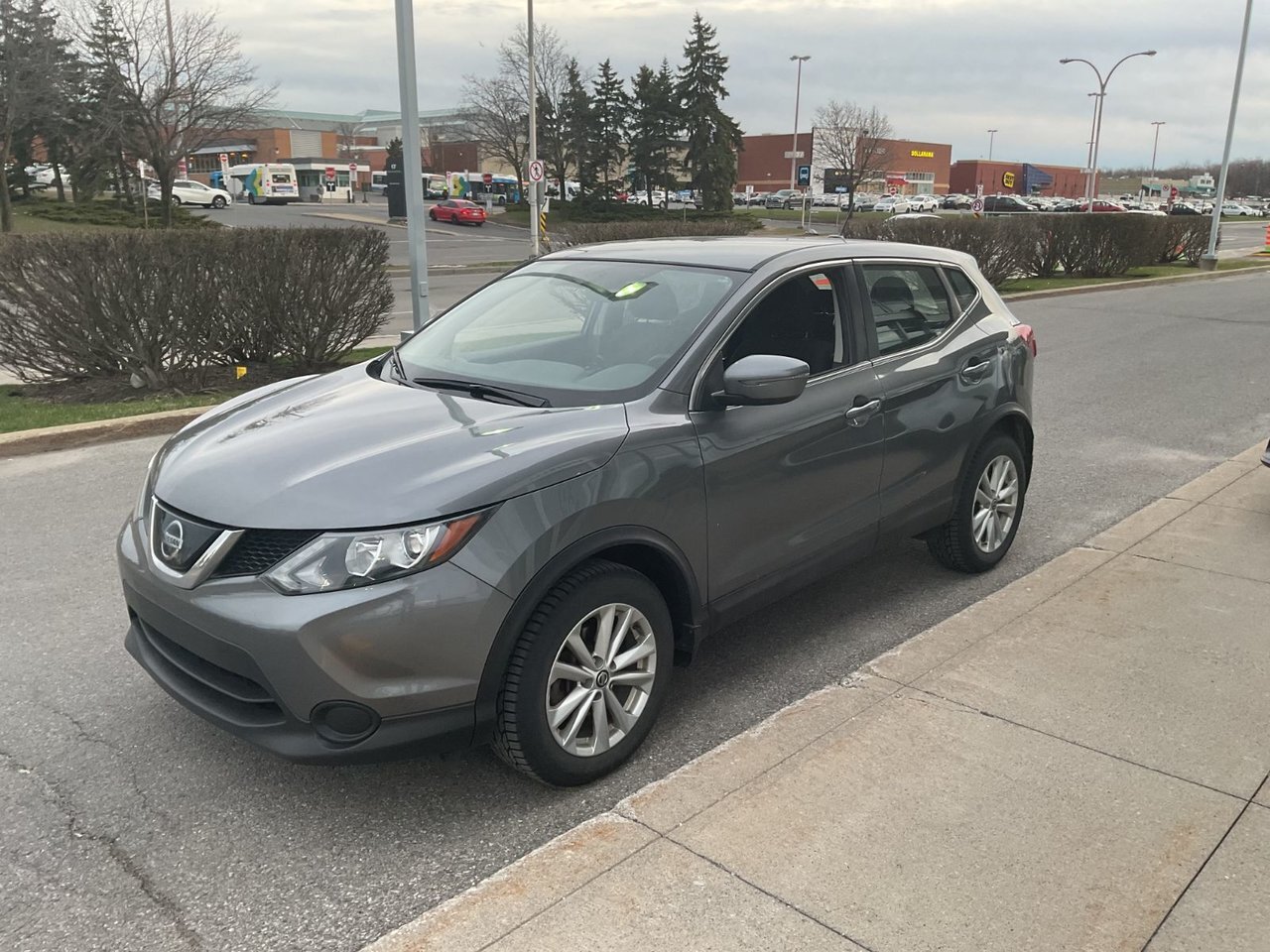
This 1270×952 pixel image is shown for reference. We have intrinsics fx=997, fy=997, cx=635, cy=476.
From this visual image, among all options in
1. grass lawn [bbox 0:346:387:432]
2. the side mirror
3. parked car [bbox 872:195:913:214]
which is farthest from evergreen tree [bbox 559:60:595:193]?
the side mirror

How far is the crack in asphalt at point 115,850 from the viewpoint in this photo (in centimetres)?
249

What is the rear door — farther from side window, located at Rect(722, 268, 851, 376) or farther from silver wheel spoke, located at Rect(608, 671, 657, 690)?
silver wheel spoke, located at Rect(608, 671, 657, 690)

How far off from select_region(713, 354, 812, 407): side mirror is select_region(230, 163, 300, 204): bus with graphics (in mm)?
68695

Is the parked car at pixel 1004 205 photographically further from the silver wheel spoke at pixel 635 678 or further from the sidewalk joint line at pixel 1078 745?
the silver wheel spoke at pixel 635 678

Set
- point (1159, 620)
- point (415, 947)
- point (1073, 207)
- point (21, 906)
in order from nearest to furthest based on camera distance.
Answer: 1. point (415, 947)
2. point (21, 906)
3. point (1159, 620)
4. point (1073, 207)

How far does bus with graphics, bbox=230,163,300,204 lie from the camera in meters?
65.2

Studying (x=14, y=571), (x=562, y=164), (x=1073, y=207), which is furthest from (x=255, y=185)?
Answer: (x=14, y=571)

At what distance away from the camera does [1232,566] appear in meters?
4.95

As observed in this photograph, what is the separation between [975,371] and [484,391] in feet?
7.98

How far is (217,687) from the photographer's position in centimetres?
281

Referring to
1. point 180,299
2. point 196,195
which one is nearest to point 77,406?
point 180,299

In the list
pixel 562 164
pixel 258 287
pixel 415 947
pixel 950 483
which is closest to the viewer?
pixel 415 947

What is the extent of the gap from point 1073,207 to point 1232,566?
75.7 meters

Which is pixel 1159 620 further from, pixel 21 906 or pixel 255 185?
pixel 255 185
